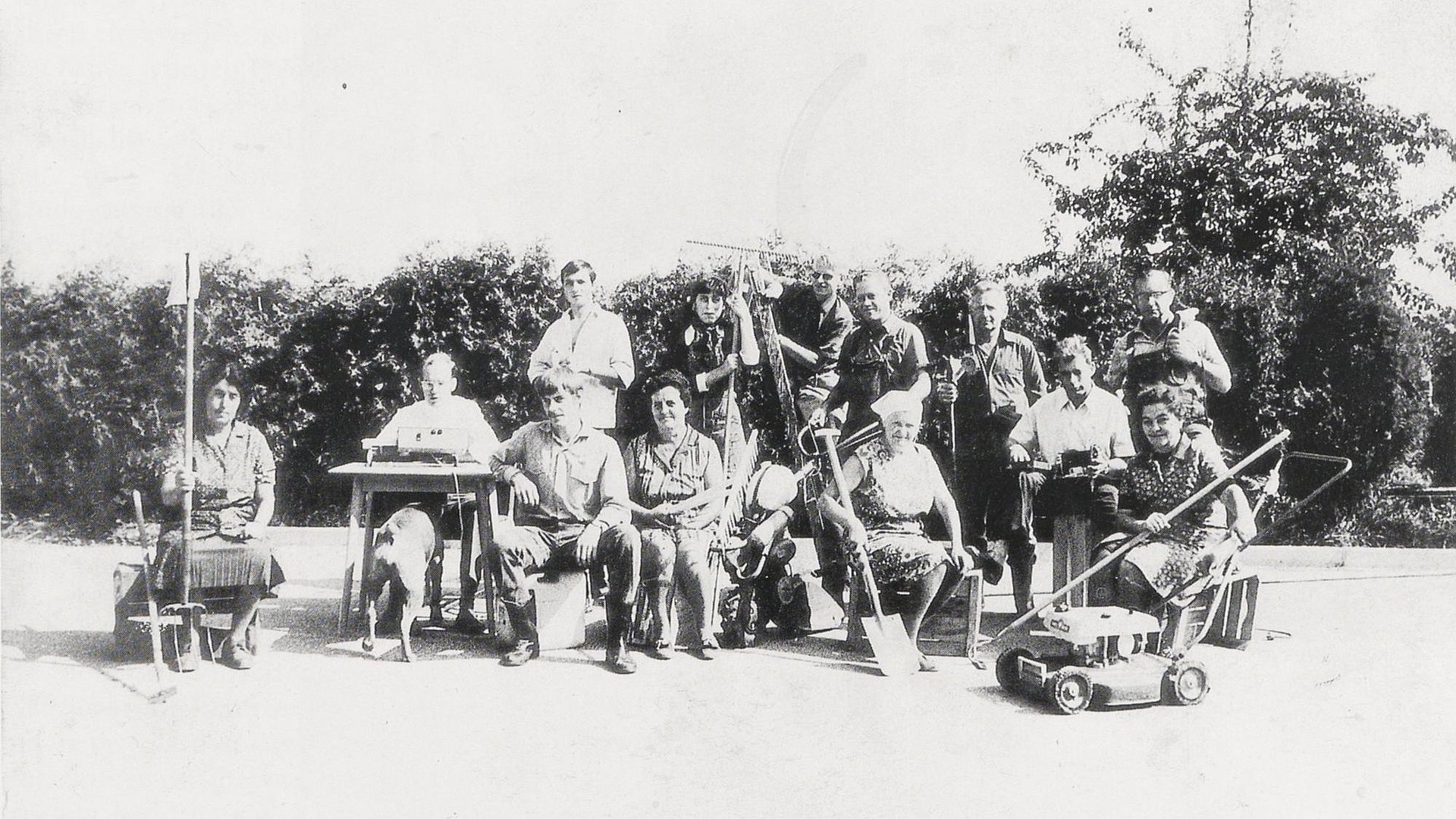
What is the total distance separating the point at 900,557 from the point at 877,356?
106 cm

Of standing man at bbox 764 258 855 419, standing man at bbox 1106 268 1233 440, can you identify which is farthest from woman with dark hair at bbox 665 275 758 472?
standing man at bbox 1106 268 1233 440

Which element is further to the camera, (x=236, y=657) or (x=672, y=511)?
(x=672, y=511)

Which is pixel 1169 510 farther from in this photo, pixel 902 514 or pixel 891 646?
pixel 891 646

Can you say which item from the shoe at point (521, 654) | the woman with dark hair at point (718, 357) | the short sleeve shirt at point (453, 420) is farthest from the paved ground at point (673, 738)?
the woman with dark hair at point (718, 357)

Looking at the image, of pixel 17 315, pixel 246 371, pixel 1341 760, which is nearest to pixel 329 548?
pixel 246 371

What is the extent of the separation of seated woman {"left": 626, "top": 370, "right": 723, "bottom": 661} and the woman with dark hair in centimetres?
54

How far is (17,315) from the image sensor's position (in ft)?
14.8

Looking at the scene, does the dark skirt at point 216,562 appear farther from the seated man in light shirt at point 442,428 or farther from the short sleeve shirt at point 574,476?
the short sleeve shirt at point 574,476

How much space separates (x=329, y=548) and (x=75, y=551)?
7.26ft

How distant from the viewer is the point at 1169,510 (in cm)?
437

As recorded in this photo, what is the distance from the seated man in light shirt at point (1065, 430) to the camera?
4.73 meters

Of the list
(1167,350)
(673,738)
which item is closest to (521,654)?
(673,738)

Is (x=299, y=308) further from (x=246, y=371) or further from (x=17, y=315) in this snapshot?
(x=17, y=315)

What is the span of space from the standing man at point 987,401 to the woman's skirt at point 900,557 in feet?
2.35
